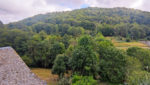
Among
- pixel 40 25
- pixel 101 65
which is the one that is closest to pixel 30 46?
pixel 101 65

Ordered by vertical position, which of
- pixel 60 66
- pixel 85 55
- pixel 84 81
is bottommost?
pixel 84 81

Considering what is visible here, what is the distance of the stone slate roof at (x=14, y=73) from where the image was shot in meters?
5.24

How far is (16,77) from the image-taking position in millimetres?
5434

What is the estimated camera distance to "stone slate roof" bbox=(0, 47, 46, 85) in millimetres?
5242

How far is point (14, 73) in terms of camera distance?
5.60m

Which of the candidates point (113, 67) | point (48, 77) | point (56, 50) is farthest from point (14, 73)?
point (56, 50)

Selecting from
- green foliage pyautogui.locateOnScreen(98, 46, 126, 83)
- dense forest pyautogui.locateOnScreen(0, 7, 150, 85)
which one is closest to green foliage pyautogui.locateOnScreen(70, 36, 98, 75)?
dense forest pyautogui.locateOnScreen(0, 7, 150, 85)

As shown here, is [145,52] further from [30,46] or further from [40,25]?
[40,25]

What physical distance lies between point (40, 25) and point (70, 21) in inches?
630

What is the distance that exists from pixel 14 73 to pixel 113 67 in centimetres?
1156

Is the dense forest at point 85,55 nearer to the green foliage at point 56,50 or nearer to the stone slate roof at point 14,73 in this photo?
the green foliage at point 56,50

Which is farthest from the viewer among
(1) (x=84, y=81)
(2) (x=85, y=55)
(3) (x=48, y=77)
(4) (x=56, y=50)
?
(4) (x=56, y=50)

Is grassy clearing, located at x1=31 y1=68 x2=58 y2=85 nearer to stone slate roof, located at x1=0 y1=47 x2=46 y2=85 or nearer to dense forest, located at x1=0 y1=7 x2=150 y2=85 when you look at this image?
dense forest, located at x1=0 y1=7 x2=150 y2=85

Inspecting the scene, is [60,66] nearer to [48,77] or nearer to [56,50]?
[48,77]
